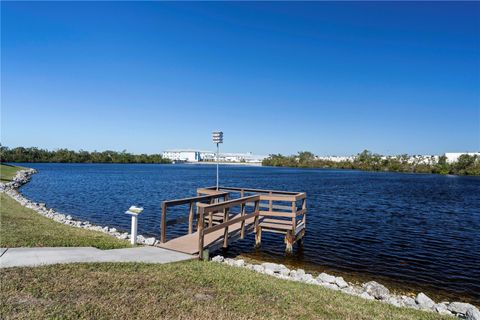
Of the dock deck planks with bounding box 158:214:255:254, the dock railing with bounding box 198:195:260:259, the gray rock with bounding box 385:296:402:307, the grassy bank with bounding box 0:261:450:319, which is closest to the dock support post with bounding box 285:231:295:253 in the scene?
the dock railing with bounding box 198:195:260:259

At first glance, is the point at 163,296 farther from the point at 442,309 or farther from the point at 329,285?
the point at 442,309

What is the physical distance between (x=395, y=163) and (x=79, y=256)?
12172cm

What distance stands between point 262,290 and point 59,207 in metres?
21.6

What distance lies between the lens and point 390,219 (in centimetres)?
2191

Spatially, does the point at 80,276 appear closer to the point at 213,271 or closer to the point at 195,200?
the point at 213,271

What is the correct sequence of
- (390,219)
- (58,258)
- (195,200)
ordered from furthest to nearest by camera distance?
(390,219), (195,200), (58,258)

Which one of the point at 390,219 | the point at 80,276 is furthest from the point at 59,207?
the point at 390,219

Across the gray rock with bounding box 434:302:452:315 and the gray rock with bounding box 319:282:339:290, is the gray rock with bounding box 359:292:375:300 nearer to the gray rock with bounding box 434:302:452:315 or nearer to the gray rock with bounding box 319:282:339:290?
the gray rock with bounding box 319:282:339:290

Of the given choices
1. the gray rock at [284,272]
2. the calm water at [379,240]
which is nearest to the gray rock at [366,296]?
the gray rock at [284,272]

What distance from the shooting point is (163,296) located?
5.73 metres

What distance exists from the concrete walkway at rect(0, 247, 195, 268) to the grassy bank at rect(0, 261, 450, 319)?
574mm

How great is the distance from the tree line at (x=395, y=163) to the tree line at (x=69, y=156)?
7265cm

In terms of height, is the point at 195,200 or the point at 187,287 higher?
the point at 195,200

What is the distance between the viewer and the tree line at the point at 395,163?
327ft
